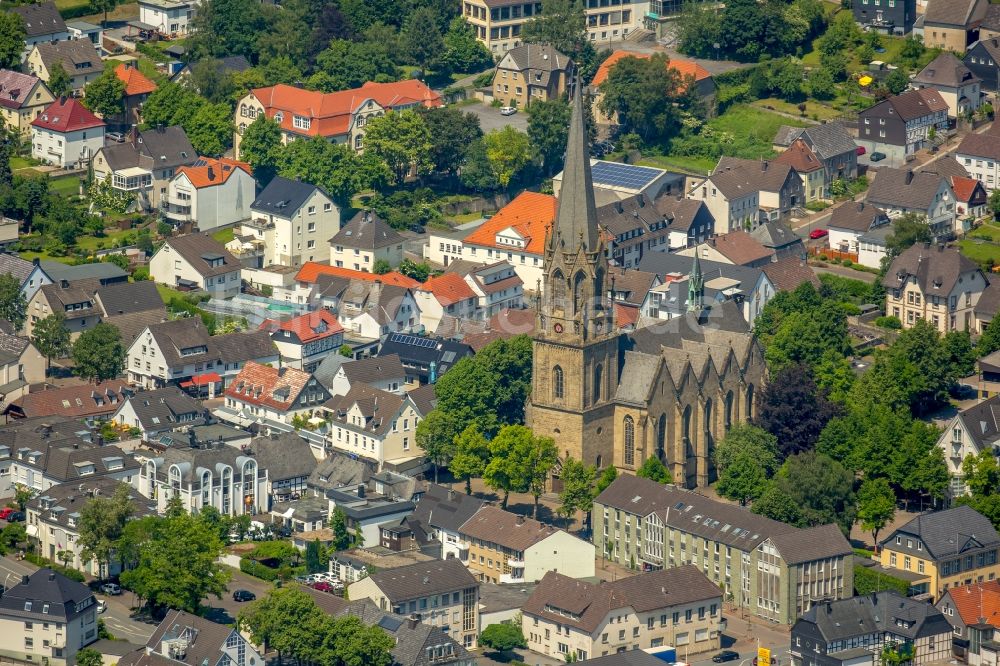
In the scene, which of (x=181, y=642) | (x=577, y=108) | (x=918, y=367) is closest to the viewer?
(x=181, y=642)

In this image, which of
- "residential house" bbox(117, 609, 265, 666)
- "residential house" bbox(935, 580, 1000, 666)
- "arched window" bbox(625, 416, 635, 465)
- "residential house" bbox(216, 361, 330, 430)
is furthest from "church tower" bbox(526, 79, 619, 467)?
"residential house" bbox(117, 609, 265, 666)

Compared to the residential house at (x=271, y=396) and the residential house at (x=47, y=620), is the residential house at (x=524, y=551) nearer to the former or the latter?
the residential house at (x=271, y=396)

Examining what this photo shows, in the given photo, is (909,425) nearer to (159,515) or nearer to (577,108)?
(577,108)

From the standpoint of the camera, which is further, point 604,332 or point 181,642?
point 604,332

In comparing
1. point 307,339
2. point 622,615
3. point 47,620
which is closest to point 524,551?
point 622,615

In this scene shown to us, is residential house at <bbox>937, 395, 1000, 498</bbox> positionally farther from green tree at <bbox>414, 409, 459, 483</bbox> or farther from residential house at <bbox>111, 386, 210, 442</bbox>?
residential house at <bbox>111, 386, 210, 442</bbox>

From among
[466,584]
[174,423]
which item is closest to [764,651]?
[466,584]

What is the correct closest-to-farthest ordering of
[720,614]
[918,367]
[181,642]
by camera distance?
[181,642] → [720,614] → [918,367]
